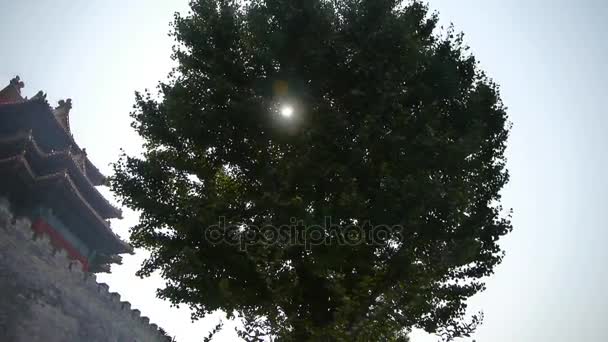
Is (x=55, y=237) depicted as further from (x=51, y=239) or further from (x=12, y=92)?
(x=12, y=92)

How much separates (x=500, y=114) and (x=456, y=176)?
234 centimetres

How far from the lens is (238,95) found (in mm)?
7613

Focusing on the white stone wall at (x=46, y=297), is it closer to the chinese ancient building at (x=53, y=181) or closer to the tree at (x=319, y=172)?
the chinese ancient building at (x=53, y=181)

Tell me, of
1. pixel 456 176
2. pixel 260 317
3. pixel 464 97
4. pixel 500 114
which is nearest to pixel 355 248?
pixel 260 317

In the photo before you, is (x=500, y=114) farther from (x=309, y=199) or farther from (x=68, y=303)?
(x=68, y=303)

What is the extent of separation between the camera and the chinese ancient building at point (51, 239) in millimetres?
10828

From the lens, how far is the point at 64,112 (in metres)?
21.7

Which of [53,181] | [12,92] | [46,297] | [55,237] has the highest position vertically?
[12,92]

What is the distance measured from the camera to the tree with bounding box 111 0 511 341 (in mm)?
6320
